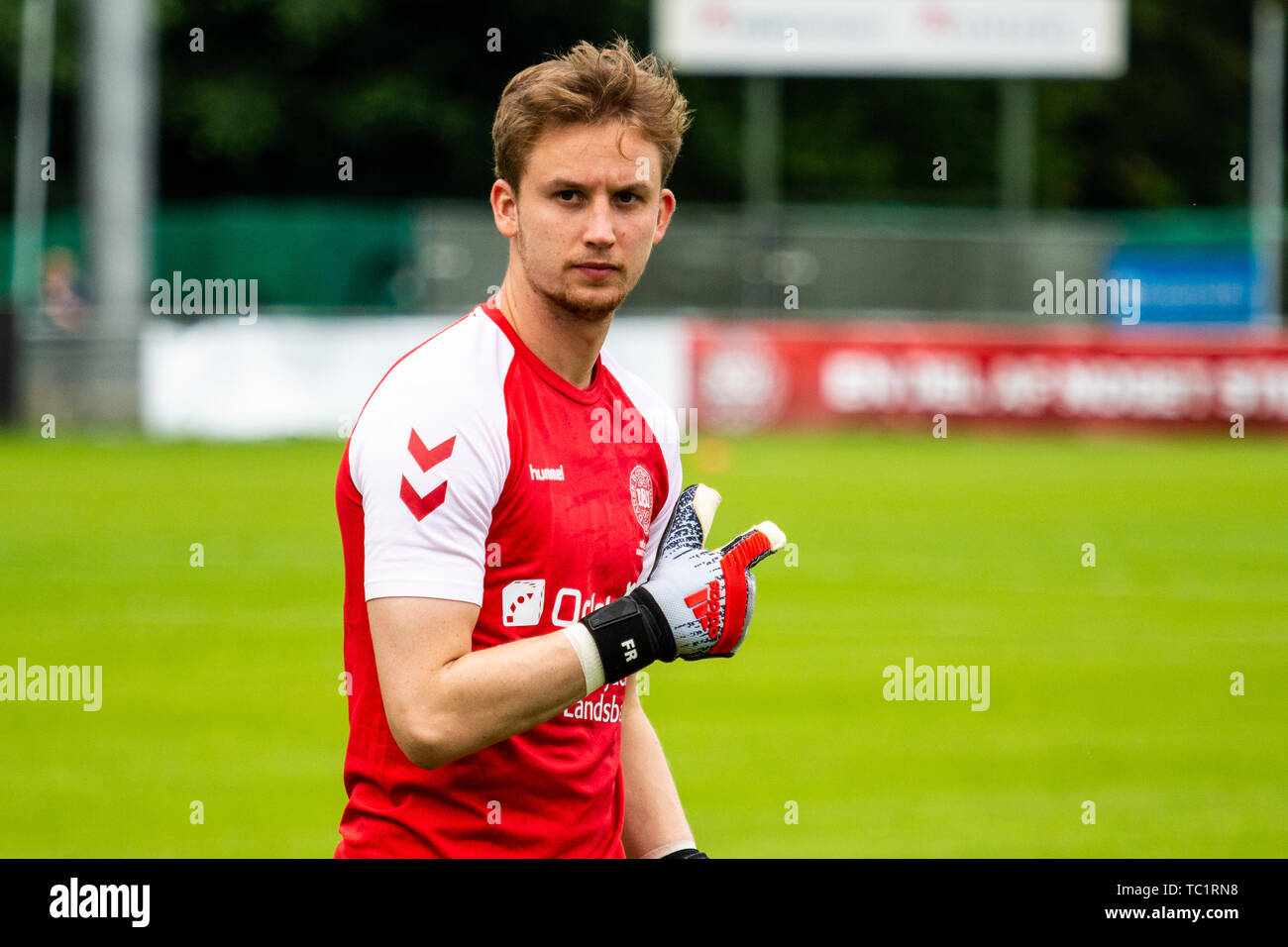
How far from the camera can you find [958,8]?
3281 cm

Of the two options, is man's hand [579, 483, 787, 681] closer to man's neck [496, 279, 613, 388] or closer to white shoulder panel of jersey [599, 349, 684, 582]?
white shoulder panel of jersey [599, 349, 684, 582]

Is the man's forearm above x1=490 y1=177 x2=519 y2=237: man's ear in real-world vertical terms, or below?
below

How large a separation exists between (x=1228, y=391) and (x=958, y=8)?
9.29 metres

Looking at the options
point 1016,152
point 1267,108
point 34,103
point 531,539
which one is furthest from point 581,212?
point 1267,108

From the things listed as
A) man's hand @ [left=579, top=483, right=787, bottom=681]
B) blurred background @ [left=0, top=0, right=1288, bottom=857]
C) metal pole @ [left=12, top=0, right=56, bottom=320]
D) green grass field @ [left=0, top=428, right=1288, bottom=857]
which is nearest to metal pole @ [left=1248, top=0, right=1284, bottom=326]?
blurred background @ [left=0, top=0, right=1288, bottom=857]

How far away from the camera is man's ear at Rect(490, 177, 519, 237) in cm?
396

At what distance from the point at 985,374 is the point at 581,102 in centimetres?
2445

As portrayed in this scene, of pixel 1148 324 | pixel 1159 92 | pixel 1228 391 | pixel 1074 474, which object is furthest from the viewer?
pixel 1159 92

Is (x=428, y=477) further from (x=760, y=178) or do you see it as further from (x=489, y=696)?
(x=760, y=178)

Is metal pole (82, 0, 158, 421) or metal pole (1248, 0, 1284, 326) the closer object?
metal pole (82, 0, 158, 421)

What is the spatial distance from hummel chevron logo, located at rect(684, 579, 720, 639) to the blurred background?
380cm

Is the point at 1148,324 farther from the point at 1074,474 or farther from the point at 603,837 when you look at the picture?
the point at 603,837

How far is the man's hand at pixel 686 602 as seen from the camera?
12.0 feet
